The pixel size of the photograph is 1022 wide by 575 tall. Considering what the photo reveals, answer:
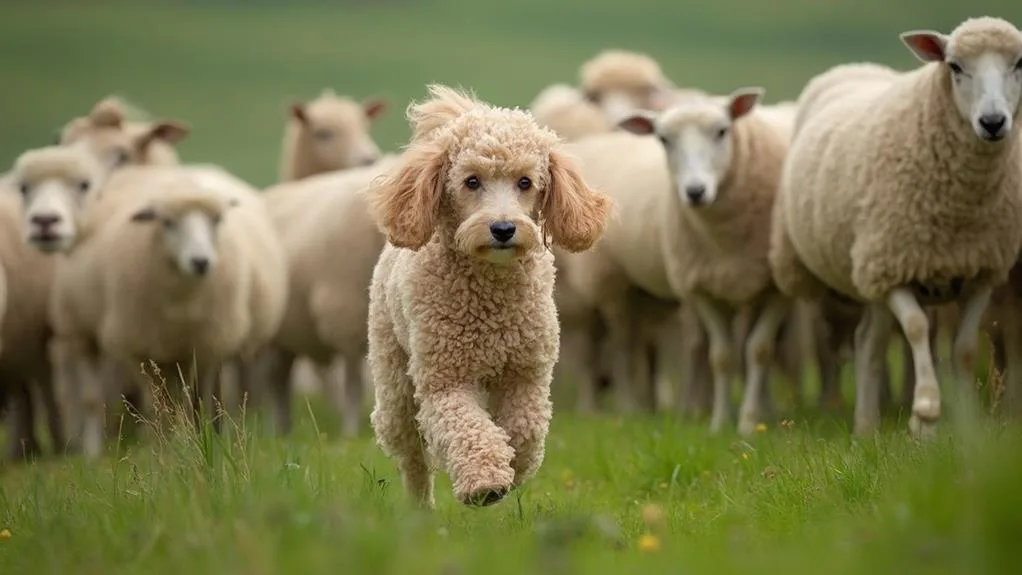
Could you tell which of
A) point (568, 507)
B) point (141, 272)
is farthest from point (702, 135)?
point (568, 507)

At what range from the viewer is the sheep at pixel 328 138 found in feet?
51.2

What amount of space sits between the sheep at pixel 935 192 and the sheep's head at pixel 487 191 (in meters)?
2.49

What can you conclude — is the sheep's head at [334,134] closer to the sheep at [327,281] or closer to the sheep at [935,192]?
the sheep at [327,281]

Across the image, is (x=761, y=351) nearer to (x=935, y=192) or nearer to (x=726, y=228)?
(x=726, y=228)

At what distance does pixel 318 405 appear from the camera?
15.0 metres

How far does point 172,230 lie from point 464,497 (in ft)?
18.4

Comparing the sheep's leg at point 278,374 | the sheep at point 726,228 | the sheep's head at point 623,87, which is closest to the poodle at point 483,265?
the sheep at point 726,228

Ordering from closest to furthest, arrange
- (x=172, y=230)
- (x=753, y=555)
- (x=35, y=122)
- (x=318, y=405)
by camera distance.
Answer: (x=753, y=555), (x=172, y=230), (x=318, y=405), (x=35, y=122)

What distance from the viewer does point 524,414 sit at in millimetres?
5953

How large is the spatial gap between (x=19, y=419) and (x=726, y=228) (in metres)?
6.00

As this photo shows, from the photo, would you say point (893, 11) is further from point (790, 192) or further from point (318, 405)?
point (790, 192)

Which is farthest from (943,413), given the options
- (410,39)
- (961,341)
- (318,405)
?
(410,39)

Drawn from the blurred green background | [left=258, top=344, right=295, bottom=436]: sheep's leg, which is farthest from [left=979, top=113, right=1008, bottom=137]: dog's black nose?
the blurred green background

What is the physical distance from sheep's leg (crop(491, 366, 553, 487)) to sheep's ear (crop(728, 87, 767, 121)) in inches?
181
